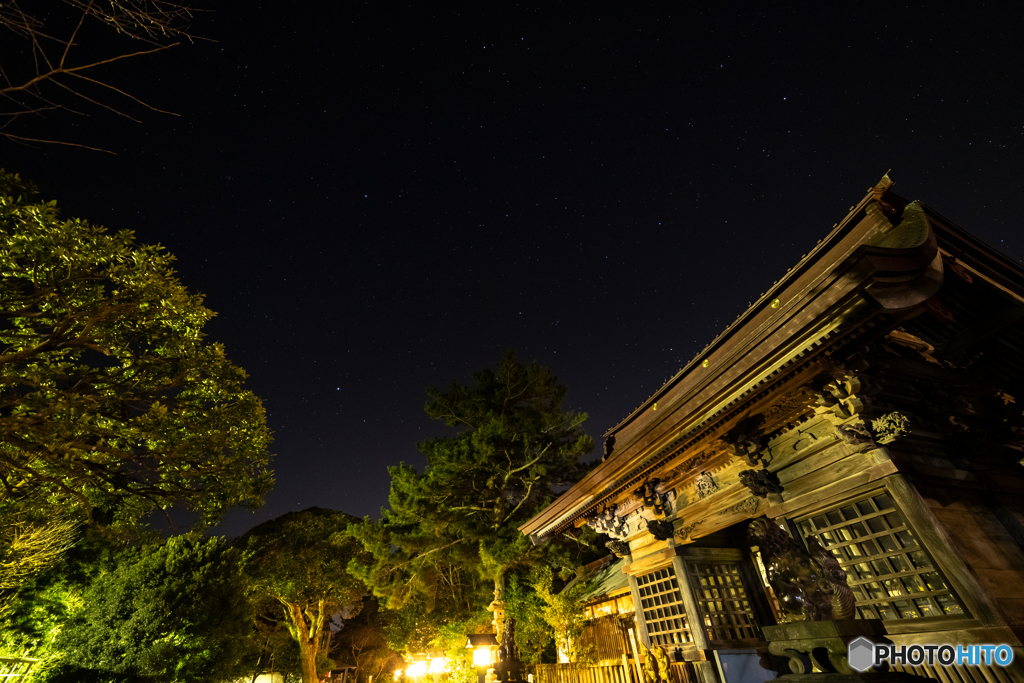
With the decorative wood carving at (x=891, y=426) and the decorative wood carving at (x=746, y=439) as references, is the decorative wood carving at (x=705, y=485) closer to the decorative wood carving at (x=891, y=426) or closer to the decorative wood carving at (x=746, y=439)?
the decorative wood carving at (x=746, y=439)

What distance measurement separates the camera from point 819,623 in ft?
9.47

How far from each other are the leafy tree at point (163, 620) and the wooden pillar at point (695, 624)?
1851 cm

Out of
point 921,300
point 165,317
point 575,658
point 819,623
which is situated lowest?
point 575,658

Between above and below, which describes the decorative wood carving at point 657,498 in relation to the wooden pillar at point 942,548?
above

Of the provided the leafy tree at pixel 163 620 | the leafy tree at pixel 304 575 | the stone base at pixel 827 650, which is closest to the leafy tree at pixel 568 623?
the stone base at pixel 827 650

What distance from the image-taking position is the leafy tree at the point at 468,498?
48.9 feet

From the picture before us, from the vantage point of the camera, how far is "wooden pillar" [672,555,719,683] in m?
7.20

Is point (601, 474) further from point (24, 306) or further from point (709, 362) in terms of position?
point (24, 306)

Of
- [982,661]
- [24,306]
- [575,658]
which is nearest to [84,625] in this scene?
[24,306]

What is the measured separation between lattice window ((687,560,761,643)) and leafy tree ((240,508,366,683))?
21.3 m

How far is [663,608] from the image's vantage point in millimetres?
8578

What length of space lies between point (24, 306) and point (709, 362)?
1406 centimetres

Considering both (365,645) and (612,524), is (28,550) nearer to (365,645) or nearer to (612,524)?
(612,524)

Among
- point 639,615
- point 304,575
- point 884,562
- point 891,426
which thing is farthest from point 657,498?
point 304,575
